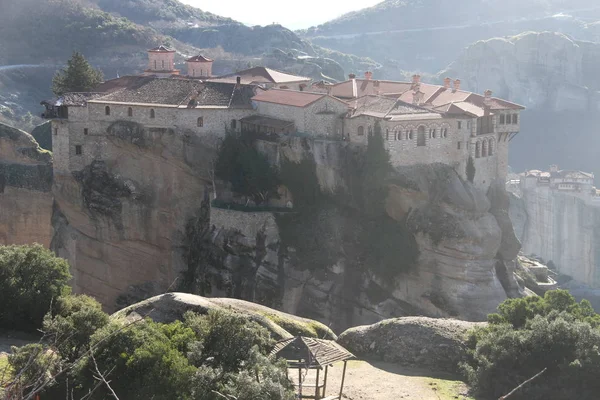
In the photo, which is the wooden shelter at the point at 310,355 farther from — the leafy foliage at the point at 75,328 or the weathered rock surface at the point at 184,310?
the leafy foliage at the point at 75,328

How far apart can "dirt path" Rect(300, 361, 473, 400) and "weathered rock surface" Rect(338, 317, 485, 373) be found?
403mm

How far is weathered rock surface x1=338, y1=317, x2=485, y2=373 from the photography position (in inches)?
818

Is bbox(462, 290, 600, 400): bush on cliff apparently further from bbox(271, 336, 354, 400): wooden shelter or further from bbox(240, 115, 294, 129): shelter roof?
bbox(240, 115, 294, 129): shelter roof

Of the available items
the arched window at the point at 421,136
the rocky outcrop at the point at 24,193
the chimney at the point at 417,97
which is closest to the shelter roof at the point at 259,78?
the chimney at the point at 417,97

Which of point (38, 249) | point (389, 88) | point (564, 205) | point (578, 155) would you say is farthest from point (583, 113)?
point (38, 249)

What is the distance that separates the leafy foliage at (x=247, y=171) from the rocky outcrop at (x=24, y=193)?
9.45m

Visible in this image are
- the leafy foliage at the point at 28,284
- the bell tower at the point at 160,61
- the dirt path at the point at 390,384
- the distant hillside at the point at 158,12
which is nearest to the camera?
the dirt path at the point at 390,384

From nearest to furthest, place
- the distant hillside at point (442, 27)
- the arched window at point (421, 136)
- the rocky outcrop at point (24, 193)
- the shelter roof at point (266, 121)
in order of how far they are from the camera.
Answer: the arched window at point (421, 136)
the shelter roof at point (266, 121)
the rocky outcrop at point (24, 193)
the distant hillside at point (442, 27)

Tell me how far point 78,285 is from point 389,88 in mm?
18198

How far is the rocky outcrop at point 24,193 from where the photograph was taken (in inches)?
1727

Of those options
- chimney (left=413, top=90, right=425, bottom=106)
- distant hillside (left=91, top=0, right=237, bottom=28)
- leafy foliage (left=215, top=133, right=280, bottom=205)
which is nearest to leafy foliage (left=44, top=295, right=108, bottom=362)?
leafy foliage (left=215, top=133, right=280, bottom=205)

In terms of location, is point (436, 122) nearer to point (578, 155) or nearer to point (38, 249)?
point (38, 249)

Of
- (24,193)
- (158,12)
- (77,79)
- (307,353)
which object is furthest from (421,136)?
(158,12)

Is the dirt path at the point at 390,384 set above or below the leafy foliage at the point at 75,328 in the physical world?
below
